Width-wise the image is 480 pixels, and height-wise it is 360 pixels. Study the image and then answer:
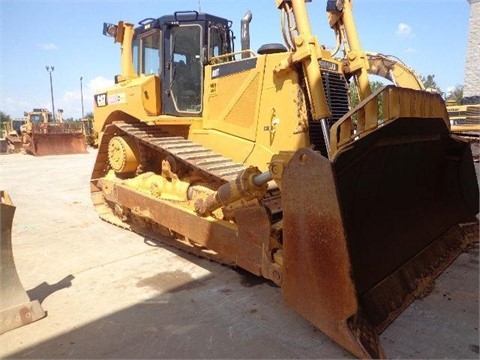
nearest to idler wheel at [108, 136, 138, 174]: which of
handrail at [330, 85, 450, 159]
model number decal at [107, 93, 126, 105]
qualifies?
model number decal at [107, 93, 126, 105]

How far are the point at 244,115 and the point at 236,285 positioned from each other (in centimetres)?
190

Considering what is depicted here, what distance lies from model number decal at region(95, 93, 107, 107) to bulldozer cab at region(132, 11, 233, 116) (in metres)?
1.30

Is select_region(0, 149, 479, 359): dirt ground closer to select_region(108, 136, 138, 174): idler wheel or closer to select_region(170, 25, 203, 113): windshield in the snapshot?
select_region(108, 136, 138, 174): idler wheel

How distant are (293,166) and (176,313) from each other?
162 cm

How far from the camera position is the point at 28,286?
149 inches

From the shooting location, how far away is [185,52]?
5141 mm

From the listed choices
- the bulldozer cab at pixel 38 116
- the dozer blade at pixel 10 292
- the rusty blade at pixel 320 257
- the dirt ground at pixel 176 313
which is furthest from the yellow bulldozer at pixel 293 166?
the bulldozer cab at pixel 38 116

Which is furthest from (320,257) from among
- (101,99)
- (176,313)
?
(101,99)

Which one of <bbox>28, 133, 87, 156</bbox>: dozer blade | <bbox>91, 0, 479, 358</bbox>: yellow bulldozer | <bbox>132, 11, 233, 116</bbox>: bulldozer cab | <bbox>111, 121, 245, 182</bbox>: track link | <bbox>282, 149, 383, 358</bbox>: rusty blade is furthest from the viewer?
<bbox>28, 133, 87, 156</bbox>: dozer blade

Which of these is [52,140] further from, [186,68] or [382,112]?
[382,112]

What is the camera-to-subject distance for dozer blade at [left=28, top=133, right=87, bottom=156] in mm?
19969

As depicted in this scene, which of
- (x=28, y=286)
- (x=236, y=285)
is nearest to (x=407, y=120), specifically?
(x=236, y=285)

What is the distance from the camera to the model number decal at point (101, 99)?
20.0 feet

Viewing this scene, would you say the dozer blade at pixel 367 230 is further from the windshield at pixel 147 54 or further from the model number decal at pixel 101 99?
the model number decal at pixel 101 99
